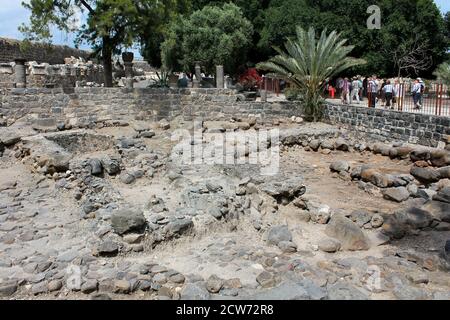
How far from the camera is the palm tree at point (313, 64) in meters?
16.0

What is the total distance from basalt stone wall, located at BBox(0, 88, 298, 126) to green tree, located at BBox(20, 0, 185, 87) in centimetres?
224

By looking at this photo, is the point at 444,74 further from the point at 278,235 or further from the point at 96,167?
the point at 96,167

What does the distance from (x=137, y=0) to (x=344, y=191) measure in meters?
10.7

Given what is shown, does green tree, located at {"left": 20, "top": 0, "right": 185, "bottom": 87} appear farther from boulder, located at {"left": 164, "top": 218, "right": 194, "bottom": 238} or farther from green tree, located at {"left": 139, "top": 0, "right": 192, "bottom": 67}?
boulder, located at {"left": 164, "top": 218, "right": 194, "bottom": 238}

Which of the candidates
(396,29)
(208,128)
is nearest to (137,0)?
(208,128)

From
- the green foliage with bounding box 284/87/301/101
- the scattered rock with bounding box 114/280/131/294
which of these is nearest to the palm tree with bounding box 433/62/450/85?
the green foliage with bounding box 284/87/301/101

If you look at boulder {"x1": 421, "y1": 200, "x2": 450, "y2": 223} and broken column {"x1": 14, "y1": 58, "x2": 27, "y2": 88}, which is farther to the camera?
broken column {"x1": 14, "y1": 58, "x2": 27, "y2": 88}

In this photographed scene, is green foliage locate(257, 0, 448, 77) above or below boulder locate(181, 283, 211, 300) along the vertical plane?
above

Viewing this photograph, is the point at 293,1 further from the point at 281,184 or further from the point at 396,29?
the point at 281,184

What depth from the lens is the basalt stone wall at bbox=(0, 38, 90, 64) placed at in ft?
78.3

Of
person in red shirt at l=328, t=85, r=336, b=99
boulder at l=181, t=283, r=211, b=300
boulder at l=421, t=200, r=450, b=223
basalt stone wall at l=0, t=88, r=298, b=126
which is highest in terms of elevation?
person in red shirt at l=328, t=85, r=336, b=99
